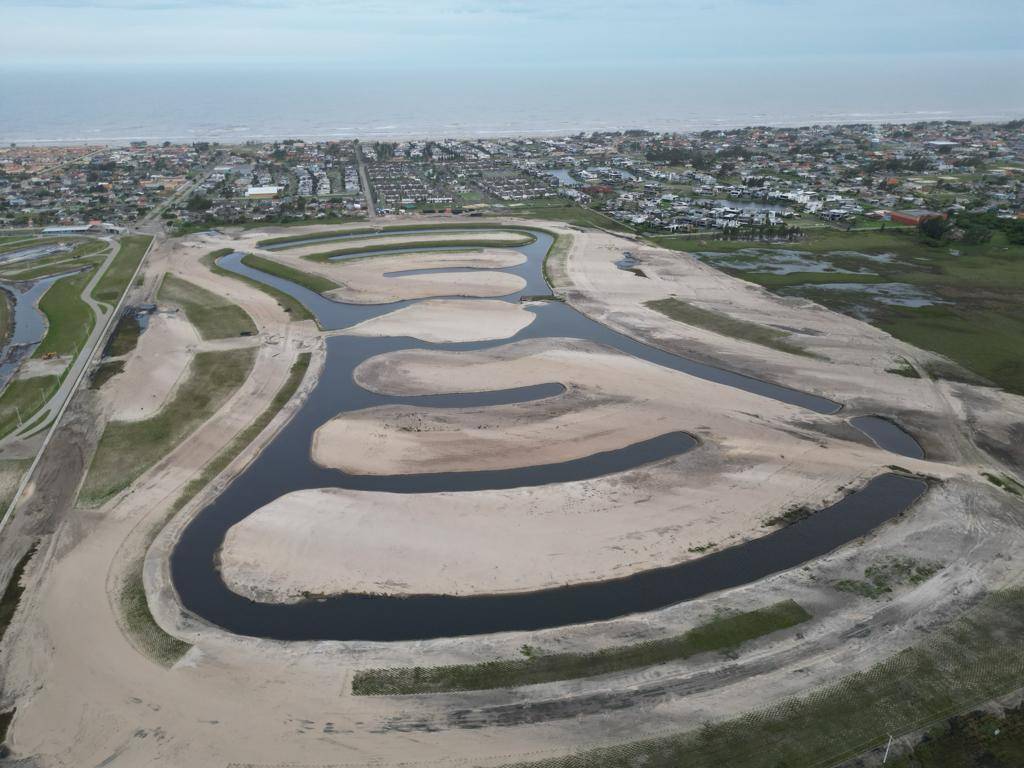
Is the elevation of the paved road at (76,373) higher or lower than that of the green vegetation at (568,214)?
lower

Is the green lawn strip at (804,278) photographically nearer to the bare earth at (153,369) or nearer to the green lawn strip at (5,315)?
the bare earth at (153,369)

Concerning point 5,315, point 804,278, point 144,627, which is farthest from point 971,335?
point 5,315

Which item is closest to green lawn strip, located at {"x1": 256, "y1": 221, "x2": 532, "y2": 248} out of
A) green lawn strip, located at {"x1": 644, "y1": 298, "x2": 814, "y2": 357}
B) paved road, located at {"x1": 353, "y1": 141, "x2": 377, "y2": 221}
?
paved road, located at {"x1": 353, "y1": 141, "x2": 377, "y2": 221}

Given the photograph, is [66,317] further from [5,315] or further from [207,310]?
[207,310]

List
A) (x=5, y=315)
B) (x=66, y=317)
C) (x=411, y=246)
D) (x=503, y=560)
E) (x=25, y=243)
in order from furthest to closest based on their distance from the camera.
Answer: (x=25, y=243) < (x=411, y=246) < (x=5, y=315) < (x=66, y=317) < (x=503, y=560)

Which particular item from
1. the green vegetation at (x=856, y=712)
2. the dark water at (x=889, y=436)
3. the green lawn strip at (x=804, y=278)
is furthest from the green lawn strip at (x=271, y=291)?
the green vegetation at (x=856, y=712)

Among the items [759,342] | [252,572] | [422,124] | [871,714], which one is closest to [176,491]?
[252,572]

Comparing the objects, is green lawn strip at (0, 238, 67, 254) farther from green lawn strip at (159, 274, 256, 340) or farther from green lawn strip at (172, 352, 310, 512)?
green lawn strip at (172, 352, 310, 512)
